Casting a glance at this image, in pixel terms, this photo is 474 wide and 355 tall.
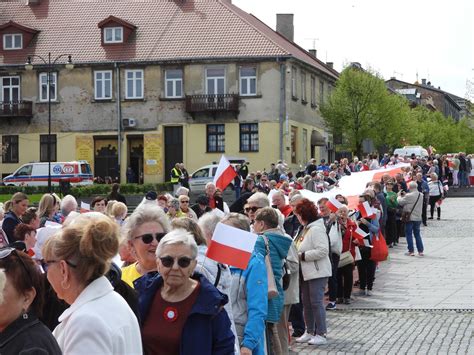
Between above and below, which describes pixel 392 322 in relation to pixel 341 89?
below

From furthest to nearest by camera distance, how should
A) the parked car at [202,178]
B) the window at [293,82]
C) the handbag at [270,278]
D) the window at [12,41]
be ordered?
the window at [12,41] → the window at [293,82] → the parked car at [202,178] → the handbag at [270,278]

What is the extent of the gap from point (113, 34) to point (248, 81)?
853cm

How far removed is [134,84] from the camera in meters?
55.2

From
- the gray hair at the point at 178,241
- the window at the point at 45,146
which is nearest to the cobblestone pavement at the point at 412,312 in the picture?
the gray hair at the point at 178,241

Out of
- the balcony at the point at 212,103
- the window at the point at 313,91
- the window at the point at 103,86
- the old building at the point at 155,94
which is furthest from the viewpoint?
the window at the point at 313,91

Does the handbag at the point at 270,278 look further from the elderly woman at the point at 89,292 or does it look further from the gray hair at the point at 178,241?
the elderly woman at the point at 89,292

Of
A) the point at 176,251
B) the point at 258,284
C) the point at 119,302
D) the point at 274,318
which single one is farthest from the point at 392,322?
the point at 119,302

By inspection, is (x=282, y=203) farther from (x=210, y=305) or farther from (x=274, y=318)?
(x=210, y=305)

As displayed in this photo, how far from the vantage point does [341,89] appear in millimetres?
61531

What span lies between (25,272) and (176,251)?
143 centimetres

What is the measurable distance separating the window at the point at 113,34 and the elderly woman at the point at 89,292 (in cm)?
5267

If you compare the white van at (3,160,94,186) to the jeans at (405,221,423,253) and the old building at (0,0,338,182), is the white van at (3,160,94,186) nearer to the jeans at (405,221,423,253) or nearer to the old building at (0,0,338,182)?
the old building at (0,0,338,182)

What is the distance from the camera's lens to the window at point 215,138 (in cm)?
5453

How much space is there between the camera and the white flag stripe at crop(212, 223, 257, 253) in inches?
288
